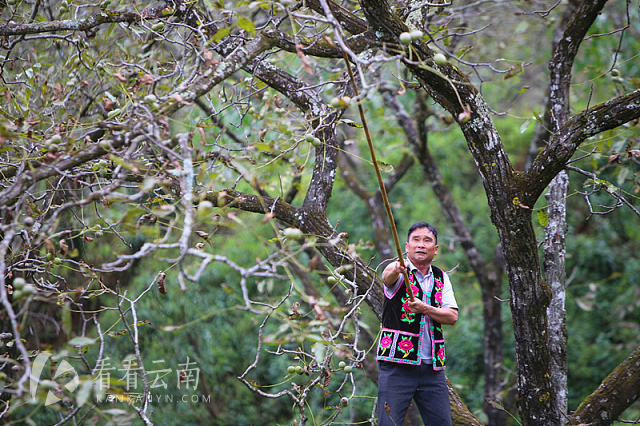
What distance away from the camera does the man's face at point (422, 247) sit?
7.61 ft

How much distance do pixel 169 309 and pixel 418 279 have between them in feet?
10.7

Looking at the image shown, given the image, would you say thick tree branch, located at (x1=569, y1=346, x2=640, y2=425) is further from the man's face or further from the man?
the man's face

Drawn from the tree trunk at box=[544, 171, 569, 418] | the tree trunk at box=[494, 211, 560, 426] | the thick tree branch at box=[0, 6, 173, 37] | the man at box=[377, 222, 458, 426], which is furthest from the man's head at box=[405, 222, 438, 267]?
the thick tree branch at box=[0, 6, 173, 37]

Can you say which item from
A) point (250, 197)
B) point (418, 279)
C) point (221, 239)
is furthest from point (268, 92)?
point (221, 239)

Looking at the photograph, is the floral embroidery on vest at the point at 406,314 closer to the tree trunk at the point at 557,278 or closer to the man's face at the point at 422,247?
the man's face at the point at 422,247

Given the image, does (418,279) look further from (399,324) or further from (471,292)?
(471,292)

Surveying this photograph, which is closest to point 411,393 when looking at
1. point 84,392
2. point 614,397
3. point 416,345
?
point 416,345

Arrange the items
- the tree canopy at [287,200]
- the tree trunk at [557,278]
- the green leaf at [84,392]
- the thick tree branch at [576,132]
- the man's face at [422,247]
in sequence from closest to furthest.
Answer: the green leaf at [84,392]
the tree canopy at [287,200]
the thick tree branch at [576,132]
the man's face at [422,247]
the tree trunk at [557,278]

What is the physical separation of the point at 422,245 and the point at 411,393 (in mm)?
599

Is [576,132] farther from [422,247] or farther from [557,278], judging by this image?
[557,278]

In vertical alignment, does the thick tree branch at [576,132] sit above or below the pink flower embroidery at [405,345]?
above

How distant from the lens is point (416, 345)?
87.7 inches

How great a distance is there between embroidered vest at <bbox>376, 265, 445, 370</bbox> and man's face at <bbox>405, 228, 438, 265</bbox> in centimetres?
8

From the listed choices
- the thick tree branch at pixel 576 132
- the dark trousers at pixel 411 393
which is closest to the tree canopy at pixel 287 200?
the thick tree branch at pixel 576 132
